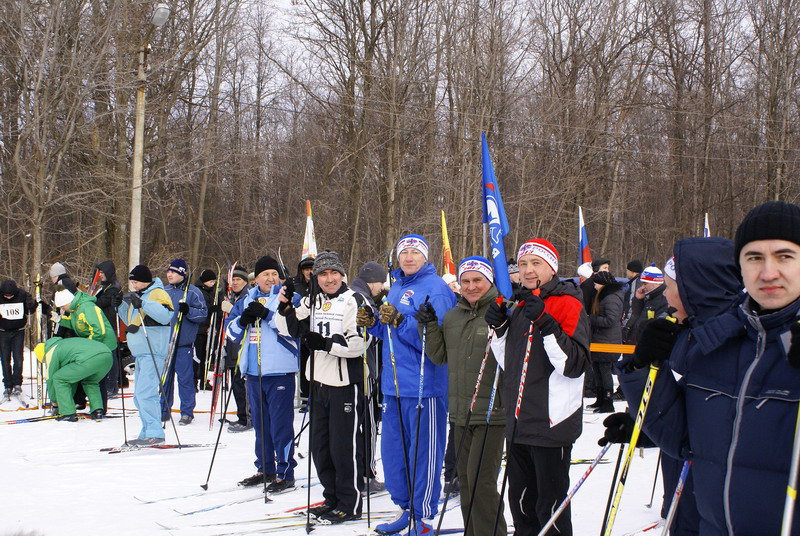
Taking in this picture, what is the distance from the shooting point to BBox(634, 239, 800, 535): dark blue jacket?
202cm

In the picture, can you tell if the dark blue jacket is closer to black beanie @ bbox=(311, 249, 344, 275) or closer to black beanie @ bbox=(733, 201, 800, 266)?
black beanie @ bbox=(733, 201, 800, 266)

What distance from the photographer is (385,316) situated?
16.6ft

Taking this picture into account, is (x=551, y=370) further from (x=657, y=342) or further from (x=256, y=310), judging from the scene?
(x=256, y=310)

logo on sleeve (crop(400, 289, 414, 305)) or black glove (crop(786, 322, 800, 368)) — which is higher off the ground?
logo on sleeve (crop(400, 289, 414, 305))

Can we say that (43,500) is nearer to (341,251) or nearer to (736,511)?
(736,511)

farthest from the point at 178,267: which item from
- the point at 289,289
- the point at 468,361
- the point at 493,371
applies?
the point at 493,371

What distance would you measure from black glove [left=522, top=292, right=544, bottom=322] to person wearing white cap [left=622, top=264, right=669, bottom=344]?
11.9ft

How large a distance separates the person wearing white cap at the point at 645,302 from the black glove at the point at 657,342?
15.7ft

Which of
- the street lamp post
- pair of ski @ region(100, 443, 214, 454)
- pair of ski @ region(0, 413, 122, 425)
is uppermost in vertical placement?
the street lamp post

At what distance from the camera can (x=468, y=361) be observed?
4.69 metres

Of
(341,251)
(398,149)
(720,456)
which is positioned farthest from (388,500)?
(341,251)

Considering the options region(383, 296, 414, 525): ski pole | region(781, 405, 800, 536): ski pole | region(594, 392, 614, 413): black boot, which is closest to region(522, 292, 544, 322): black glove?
region(383, 296, 414, 525): ski pole

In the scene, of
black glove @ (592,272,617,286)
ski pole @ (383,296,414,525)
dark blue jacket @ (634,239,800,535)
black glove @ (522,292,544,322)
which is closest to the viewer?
dark blue jacket @ (634,239,800,535)

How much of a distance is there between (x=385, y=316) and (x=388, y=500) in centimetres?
185
